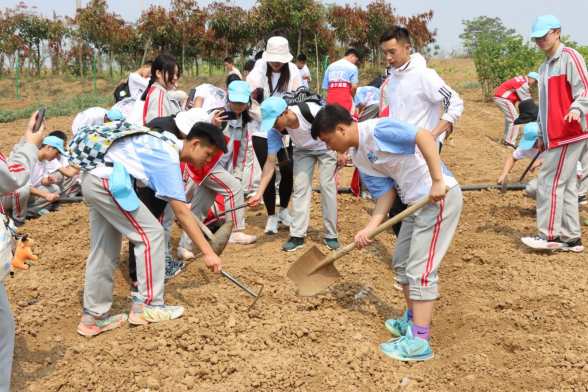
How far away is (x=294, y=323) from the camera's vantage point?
3496 millimetres

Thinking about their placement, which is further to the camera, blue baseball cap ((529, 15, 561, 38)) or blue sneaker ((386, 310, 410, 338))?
blue baseball cap ((529, 15, 561, 38))

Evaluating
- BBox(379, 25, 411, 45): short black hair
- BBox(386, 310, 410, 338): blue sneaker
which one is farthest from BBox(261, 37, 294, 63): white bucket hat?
BBox(386, 310, 410, 338): blue sneaker

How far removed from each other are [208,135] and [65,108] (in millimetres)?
Answer: 11977

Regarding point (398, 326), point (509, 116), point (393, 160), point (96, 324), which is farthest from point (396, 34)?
point (509, 116)

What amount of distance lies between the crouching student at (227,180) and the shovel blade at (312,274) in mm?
1203

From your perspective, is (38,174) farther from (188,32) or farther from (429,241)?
(188,32)

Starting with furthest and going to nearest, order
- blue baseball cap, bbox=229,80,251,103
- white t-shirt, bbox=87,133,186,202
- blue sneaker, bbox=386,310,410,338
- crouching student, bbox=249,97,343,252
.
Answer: blue baseball cap, bbox=229,80,251,103 < crouching student, bbox=249,97,343,252 < blue sneaker, bbox=386,310,410,338 < white t-shirt, bbox=87,133,186,202

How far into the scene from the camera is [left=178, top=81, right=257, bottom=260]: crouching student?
478 centimetres

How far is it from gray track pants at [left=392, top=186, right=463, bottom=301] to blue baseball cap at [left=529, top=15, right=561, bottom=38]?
2184 millimetres

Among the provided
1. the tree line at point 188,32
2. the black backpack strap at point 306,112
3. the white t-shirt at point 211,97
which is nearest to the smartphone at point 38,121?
the black backpack strap at point 306,112

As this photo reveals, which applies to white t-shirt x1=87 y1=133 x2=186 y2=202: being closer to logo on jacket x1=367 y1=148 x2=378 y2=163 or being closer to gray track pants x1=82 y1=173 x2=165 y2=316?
gray track pants x1=82 y1=173 x2=165 y2=316

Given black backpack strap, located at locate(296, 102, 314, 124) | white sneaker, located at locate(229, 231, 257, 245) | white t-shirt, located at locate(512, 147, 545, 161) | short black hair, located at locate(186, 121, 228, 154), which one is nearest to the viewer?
short black hair, located at locate(186, 121, 228, 154)

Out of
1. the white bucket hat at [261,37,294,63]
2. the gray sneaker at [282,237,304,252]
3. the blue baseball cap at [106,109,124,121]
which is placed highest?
the white bucket hat at [261,37,294,63]

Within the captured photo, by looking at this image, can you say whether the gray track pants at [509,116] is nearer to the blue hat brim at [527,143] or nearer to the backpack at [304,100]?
the blue hat brim at [527,143]
